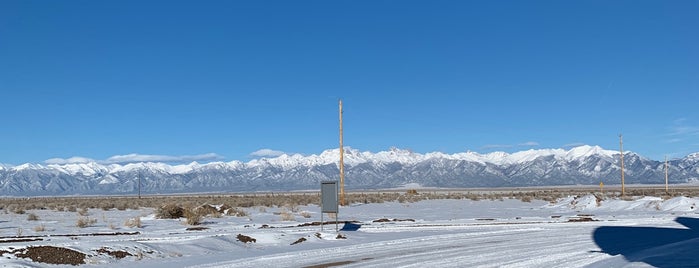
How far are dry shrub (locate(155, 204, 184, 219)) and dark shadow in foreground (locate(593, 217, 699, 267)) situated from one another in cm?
2006

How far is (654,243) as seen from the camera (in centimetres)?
2034

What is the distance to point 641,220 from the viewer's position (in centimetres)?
3164

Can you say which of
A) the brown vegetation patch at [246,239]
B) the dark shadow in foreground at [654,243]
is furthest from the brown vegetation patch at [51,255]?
the dark shadow in foreground at [654,243]

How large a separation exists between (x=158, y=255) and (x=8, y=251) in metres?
3.37

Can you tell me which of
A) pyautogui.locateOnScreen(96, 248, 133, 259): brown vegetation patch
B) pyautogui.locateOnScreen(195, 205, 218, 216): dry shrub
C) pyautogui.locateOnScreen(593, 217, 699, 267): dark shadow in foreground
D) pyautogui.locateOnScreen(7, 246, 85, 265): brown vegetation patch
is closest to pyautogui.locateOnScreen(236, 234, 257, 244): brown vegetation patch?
pyautogui.locateOnScreen(96, 248, 133, 259): brown vegetation patch

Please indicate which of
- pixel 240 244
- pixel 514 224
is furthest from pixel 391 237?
pixel 514 224

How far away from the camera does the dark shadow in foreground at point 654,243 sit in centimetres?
1512

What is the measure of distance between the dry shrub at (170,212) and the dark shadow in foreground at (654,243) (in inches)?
790

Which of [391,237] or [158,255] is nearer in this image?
[158,255]

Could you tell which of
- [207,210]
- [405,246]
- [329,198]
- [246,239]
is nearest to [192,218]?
[207,210]

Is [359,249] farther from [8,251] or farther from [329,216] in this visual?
[329,216]

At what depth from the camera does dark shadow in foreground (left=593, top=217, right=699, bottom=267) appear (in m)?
15.1

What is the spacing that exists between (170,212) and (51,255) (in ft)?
62.0

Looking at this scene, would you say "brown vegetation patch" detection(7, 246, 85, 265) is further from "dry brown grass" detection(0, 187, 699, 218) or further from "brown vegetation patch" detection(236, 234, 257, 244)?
"dry brown grass" detection(0, 187, 699, 218)
